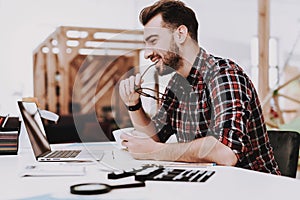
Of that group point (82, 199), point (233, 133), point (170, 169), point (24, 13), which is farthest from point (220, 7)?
point (82, 199)

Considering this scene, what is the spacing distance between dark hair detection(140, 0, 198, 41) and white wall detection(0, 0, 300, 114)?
236cm

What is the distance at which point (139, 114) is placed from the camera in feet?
6.91

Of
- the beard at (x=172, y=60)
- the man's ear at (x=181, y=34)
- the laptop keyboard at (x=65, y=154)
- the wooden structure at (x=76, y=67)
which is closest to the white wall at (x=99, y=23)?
the wooden structure at (x=76, y=67)

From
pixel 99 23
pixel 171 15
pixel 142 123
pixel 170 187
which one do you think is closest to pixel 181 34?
pixel 171 15

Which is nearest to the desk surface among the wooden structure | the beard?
the beard

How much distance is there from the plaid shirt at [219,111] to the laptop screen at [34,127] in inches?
25.7

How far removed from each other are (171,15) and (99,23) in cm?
257

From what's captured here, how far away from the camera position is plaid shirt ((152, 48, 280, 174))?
65.8 inches

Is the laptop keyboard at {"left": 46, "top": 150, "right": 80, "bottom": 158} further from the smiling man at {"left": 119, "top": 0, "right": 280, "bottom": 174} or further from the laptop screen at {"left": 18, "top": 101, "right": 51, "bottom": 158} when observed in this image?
the smiling man at {"left": 119, "top": 0, "right": 280, "bottom": 174}

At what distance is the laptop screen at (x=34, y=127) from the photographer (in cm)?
160

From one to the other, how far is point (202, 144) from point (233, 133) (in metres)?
0.13

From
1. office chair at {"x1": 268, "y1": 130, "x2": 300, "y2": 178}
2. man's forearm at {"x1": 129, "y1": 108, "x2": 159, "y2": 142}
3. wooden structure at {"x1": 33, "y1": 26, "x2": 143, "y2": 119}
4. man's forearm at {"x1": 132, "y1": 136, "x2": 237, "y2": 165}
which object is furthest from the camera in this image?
wooden structure at {"x1": 33, "y1": 26, "x2": 143, "y2": 119}

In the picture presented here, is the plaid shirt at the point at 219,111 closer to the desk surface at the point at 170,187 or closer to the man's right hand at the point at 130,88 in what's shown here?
the man's right hand at the point at 130,88

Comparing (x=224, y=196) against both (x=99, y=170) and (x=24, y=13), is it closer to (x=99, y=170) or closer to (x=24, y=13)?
(x=99, y=170)
